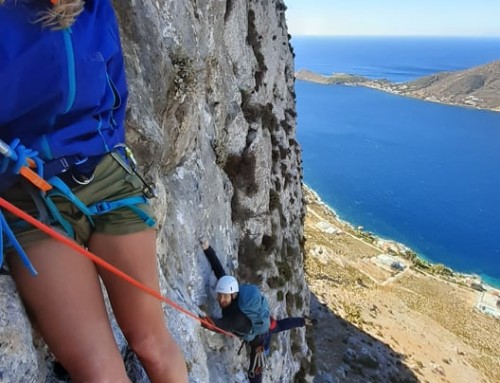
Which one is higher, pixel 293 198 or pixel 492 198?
pixel 293 198

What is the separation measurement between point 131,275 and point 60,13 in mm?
1948

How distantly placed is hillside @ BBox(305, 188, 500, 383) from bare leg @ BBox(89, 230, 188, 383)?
21056mm

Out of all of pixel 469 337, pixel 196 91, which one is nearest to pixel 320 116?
pixel 469 337

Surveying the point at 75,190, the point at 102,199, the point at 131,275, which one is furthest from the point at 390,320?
the point at 75,190

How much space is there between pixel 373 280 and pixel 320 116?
81.8 m

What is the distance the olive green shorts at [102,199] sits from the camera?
3095mm

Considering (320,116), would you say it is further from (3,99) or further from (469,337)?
(3,99)

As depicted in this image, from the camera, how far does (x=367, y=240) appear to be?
5969 cm

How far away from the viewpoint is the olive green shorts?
310 cm

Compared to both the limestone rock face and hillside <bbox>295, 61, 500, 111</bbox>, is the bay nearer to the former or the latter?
hillside <bbox>295, 61, 500, 111</bbox>

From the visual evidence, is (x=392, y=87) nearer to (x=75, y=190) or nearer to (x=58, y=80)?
(x=75, y=190)

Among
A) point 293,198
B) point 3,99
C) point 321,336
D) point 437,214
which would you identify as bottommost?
point 437,214

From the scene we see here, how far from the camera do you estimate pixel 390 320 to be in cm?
3534

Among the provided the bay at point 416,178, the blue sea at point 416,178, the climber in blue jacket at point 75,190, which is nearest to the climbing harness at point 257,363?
the climber in blue jacket at point 75,190
